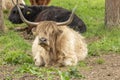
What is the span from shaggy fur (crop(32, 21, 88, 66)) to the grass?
23cm

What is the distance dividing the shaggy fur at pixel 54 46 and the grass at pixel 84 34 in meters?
0.23

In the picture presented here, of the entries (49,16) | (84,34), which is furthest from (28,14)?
(84,34)

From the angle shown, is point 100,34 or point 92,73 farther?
point 100,34

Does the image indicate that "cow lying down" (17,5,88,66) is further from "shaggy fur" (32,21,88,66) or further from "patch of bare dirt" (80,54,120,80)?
"patch of bare dirt" (80,54,120,80)

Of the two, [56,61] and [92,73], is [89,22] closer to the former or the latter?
[56,61]

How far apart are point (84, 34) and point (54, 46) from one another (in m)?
3.89

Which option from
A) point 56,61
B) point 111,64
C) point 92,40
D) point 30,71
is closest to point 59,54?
point 56,61

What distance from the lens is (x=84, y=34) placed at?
516 inches

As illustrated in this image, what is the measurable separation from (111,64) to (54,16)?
4617 millimetres

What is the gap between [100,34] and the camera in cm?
1284

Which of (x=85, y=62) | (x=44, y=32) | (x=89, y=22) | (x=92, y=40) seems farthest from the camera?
(x=89, y=22)

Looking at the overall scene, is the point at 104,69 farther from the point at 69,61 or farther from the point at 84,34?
the point at 84,34

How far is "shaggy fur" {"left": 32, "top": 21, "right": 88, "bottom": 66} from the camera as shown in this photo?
911 cm

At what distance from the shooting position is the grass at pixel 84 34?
787 cm
